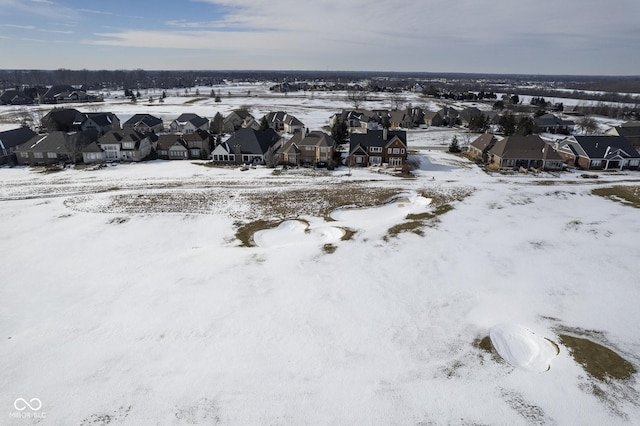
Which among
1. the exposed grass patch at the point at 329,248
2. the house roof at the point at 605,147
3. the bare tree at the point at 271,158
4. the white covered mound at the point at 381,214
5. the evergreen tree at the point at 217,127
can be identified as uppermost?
the evergreen tree at the point at 217,127

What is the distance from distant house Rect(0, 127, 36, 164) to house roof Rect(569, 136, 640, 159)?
86908 mm

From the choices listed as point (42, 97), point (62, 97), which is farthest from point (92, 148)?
point (62, 97)

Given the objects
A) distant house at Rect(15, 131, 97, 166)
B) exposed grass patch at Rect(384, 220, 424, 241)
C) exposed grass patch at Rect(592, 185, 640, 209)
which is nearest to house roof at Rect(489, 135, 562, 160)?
exposed grass patch at Rect(592, 185, 640, 209)

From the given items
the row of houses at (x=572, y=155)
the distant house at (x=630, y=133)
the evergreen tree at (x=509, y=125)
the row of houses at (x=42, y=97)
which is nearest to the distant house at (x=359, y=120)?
the evergreen tree at (x=509, y=125)

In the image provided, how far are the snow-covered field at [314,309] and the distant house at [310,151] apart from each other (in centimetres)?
1458

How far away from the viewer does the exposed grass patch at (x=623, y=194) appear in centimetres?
4159

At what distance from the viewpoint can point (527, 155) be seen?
54625mm

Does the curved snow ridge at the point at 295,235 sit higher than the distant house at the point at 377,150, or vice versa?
the distant house at the point at 377,150

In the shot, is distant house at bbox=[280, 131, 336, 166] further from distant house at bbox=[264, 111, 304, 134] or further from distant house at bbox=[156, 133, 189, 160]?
distant house at bbox=[264, 111, 304, 134]

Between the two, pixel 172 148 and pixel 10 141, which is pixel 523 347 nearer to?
pixel 172 148

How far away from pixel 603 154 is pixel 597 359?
47.8 metres

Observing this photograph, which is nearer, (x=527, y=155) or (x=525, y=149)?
(x=527, y=155)

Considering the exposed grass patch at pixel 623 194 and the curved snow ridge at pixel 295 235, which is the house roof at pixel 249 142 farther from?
the exposed grass patch at pixel 623 194

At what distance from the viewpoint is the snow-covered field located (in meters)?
16.8
